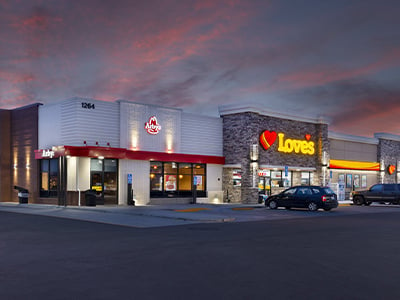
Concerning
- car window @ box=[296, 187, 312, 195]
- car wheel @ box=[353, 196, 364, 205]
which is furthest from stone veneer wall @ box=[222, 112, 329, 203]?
car window @ box=[296, 187, 312, 195]

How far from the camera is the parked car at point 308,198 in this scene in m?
28.8

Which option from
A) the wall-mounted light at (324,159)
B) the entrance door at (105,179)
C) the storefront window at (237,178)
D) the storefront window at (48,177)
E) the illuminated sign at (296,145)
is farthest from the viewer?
the wall-mounted light at (324,159)

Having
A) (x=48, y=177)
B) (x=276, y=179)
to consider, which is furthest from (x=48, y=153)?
(x=276, y=179)

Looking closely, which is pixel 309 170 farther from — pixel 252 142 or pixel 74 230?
pixel 74 230

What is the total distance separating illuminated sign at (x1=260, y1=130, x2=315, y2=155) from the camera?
1516 inches

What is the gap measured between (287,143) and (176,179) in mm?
11556

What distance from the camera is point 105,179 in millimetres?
31250

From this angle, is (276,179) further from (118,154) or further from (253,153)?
(118,154)

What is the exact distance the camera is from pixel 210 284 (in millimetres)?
7984

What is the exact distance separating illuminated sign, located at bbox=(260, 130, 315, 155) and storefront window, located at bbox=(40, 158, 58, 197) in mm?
16914

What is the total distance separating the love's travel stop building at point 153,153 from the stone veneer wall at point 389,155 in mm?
9654

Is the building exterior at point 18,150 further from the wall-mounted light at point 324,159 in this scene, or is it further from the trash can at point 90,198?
the wall-mounted light at point 324,159

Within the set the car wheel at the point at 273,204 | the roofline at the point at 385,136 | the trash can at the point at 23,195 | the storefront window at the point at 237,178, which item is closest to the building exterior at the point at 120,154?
the trash can at the point at 23,195

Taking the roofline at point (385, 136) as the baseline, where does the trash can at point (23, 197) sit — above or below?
below
